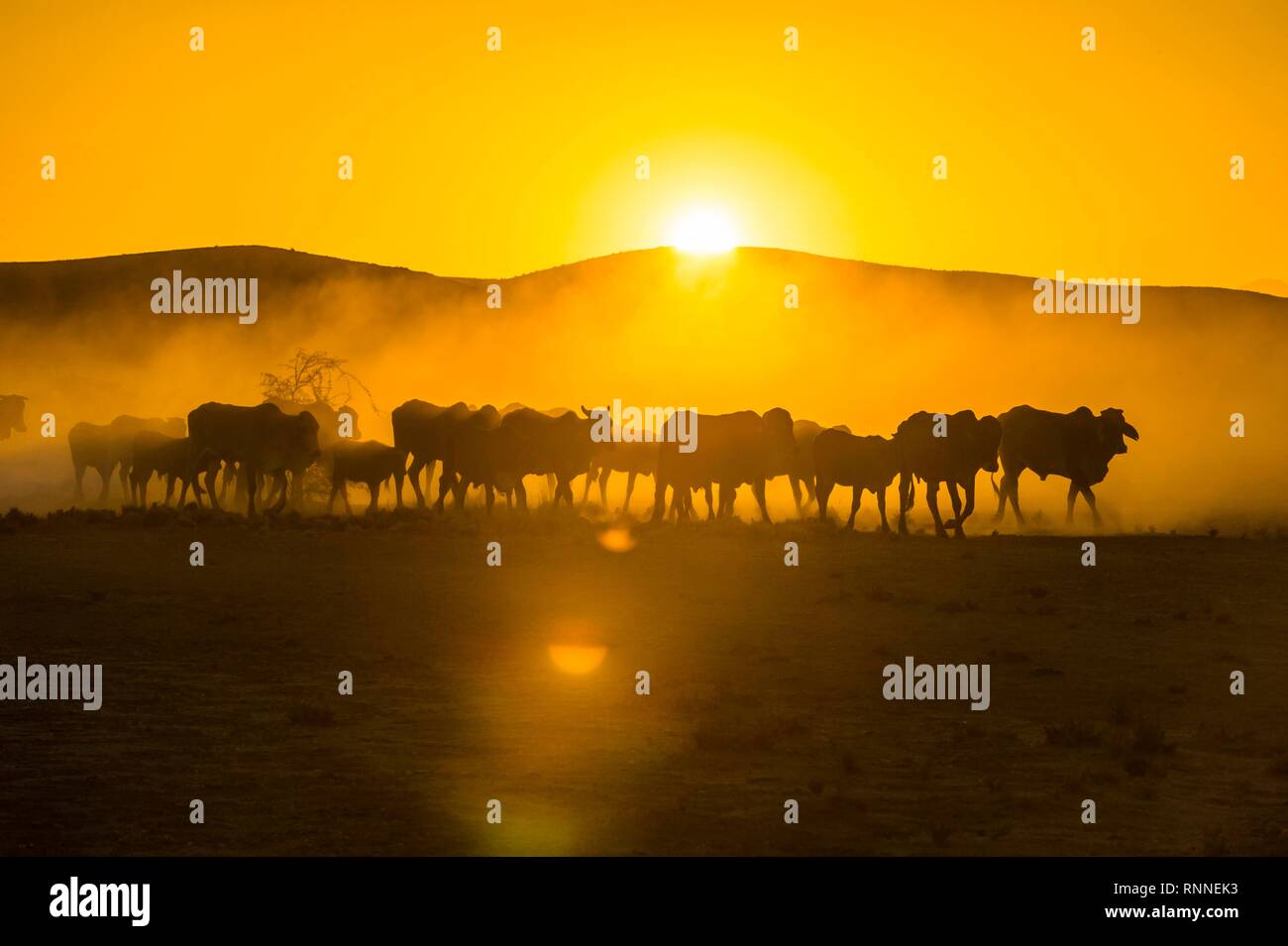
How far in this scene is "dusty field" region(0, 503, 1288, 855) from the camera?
14.5 metres

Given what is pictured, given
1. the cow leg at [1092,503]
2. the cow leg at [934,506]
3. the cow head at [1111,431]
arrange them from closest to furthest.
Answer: the cow leg at [934,506], the cow leg at [1092,503], the cow head at [1111,431]

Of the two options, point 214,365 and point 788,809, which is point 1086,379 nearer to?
point 214,365

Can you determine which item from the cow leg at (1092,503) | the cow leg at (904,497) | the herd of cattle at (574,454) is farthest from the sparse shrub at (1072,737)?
the cow leg at (1092,503)

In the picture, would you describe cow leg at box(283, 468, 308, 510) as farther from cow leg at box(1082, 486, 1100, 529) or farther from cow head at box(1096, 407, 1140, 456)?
cow head at box(1096, 407, 1140, 456)

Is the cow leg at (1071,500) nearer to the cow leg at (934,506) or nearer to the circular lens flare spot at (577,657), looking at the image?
the cow leg at (934,506)

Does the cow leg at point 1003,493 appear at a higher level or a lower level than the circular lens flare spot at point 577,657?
higher

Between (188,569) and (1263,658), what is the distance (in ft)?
44.5

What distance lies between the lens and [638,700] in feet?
61.9

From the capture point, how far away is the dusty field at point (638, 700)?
570 inches

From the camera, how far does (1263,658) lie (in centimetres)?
2192

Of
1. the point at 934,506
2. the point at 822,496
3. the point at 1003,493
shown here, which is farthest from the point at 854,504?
the point at 1003,493

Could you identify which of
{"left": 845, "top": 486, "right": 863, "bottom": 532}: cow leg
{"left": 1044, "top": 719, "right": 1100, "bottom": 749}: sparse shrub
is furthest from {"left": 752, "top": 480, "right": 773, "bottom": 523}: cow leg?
{"left": 1044, "top": 719, "right": 1100, "bottom": 749}: sparse shrub

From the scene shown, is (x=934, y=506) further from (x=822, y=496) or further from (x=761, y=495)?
(x=761, y=495)
